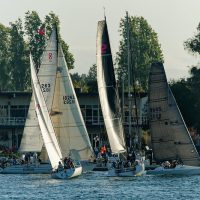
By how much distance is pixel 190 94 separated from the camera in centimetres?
13088

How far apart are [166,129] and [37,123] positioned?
12.0m

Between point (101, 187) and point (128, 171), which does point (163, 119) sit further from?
point (101, 187)

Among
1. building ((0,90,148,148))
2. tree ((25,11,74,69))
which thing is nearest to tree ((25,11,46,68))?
tree ((25,11,74,69))

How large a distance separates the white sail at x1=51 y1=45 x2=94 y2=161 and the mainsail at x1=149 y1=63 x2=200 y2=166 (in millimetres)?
5443

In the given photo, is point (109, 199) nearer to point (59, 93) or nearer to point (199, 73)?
point (59, 93)

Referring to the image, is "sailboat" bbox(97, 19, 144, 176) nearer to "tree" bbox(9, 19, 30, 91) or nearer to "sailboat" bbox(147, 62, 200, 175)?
"sailboat" bbox(147, 62, 200, 175)

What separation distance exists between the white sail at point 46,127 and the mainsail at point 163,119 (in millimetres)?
8020

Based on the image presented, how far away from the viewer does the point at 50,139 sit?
88938 millimetres

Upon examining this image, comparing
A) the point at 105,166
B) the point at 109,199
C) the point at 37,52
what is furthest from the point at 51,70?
the point at 37,52

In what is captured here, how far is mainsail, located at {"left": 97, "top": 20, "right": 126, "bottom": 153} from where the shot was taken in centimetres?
9150

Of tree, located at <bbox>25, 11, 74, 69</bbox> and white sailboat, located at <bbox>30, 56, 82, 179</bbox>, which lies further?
tree, located at <bbox>25, 11, 74, 69</bbox>

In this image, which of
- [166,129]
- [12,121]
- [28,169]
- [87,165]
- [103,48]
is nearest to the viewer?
[166,129]

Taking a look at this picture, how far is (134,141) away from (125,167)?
57.9 feet

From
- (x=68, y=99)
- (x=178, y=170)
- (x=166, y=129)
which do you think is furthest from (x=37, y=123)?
(x=178, y=170)
